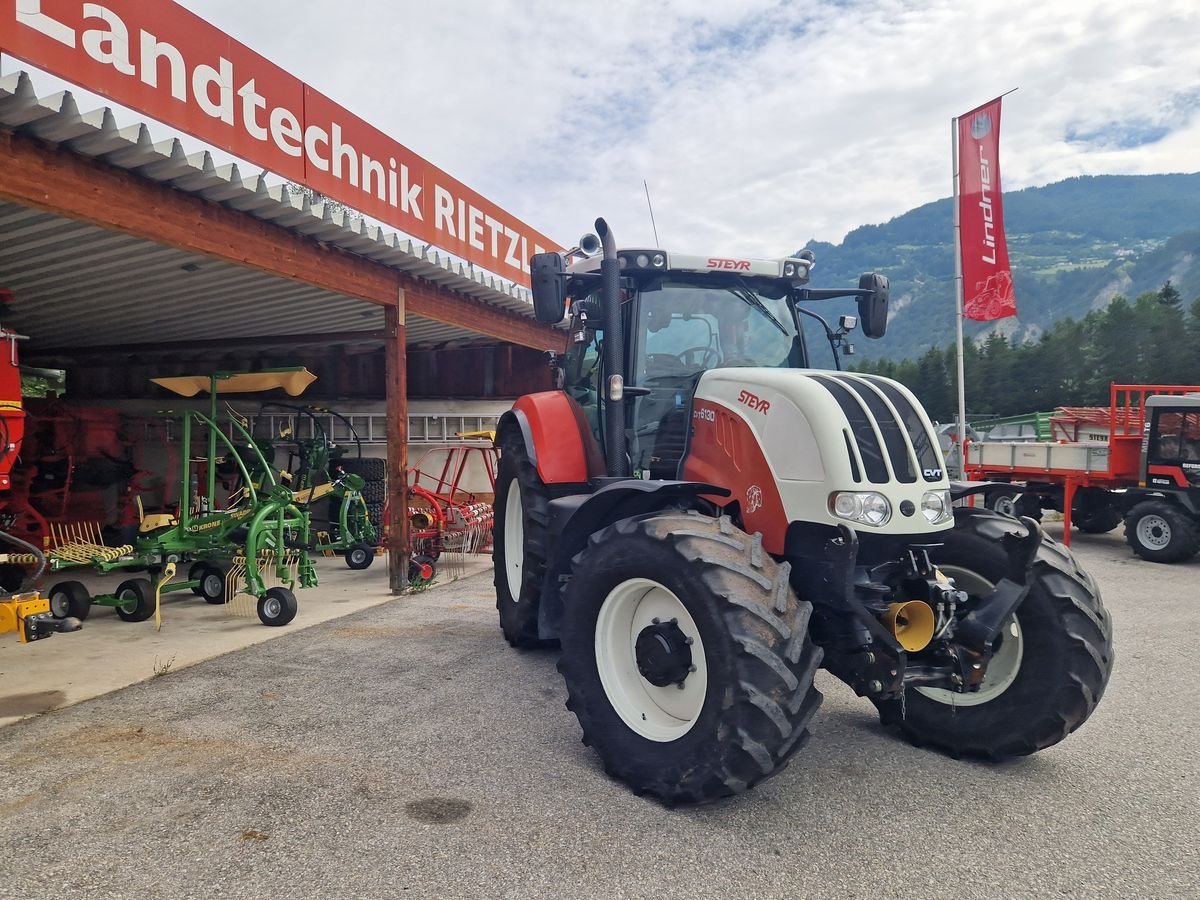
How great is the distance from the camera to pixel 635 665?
3379 mm

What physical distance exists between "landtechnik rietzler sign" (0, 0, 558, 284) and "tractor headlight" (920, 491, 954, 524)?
17.0ft

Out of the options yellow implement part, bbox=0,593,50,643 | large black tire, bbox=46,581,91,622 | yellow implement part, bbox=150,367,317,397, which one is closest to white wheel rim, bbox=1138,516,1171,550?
yellow implement part, bbox=150,367,317,397

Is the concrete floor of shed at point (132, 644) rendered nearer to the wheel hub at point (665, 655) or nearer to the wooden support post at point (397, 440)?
the wooden support post at point (397, 440)

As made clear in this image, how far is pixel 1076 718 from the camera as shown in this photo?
10.6ft

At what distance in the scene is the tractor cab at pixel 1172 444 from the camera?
32.3 feet

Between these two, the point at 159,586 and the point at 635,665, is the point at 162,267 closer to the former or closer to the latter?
the point at 159,586

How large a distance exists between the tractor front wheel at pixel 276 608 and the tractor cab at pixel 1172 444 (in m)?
10.2

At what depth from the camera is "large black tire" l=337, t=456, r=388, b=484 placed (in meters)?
10.5

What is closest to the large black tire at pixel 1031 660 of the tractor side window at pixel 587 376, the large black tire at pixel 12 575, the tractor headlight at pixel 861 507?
the tractor headlight at pixel 861 507

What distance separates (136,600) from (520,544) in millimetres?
3347

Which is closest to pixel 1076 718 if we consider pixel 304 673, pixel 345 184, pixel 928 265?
pixel 304 673

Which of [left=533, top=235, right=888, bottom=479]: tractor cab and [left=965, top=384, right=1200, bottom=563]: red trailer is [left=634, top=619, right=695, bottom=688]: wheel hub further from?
[left=965, top=384, right=1200, bottom=563]: red trailer

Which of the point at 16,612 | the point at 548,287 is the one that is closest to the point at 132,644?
the point at 16,612

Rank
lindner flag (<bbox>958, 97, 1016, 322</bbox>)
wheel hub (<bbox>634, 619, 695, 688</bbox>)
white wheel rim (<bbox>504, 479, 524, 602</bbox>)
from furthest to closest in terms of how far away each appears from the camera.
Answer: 1. lindner flag (<bbox>958, 97, 1016, 322</bbox>)
2. white wheel rim (<bbox>504, 479, 524, 602</bbox>)
3. wheel hub (<bbox>634, 619, 695, 688</bbox>)
